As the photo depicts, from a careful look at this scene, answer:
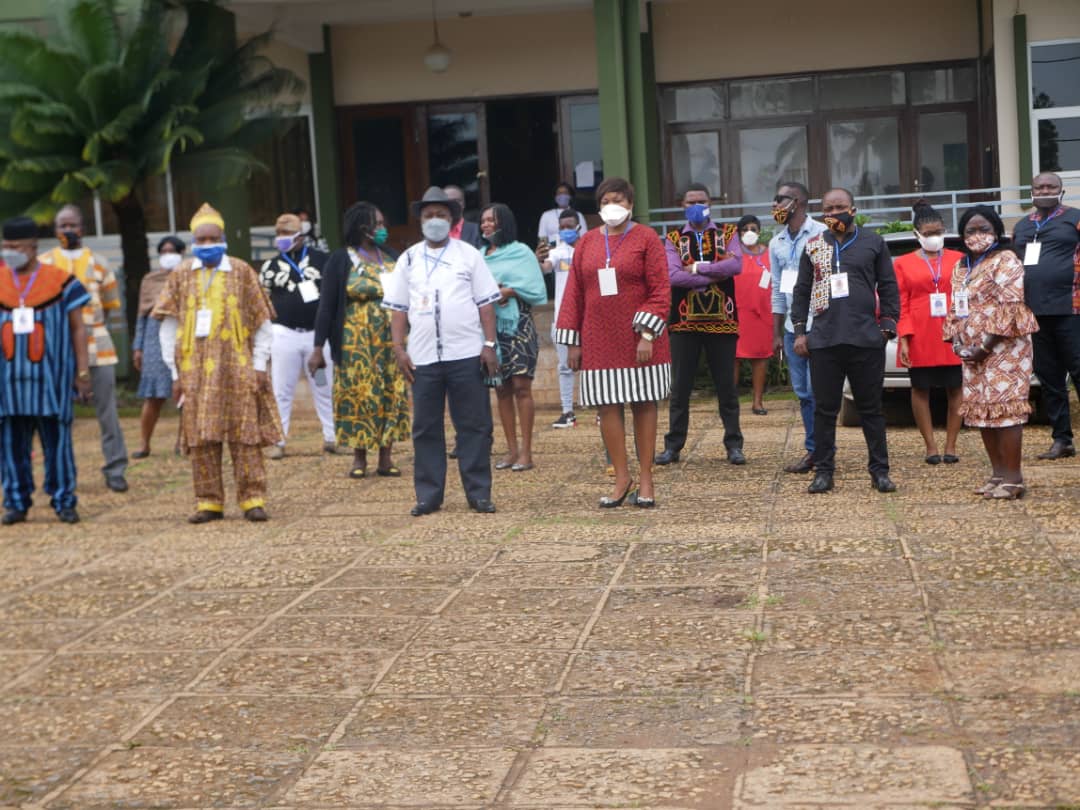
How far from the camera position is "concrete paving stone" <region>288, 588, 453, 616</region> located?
22.4ft

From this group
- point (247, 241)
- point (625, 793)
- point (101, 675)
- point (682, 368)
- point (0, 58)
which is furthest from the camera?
point (247, 241)

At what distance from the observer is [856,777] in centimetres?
448

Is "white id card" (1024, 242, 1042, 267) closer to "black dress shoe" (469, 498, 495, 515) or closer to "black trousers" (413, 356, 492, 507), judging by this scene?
"black trousers" (413, 356, 492, 507)

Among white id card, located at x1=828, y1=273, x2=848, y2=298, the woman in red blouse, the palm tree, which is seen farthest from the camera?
the palm tree

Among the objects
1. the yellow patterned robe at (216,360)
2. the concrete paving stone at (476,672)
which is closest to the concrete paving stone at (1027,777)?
the concrete paving stone at (476,672)

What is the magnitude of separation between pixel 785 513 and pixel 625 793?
168 inches

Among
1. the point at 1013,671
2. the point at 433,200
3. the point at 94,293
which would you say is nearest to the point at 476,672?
the point at 1013,671

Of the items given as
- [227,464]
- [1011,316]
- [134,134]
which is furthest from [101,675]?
[134,134]

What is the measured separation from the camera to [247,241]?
19453 mm

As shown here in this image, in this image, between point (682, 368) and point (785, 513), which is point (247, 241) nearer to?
point (682, 368)

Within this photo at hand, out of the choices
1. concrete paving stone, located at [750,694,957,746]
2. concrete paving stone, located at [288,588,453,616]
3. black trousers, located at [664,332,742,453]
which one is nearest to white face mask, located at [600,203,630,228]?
black trousers, located at [664,332,742,453]

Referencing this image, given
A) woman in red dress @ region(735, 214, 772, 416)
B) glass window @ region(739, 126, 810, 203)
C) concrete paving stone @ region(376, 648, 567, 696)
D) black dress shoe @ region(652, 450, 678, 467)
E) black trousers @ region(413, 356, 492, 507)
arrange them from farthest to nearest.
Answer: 1. glass window @ region(739, 126, 810, 203)
2. woman in red dress @ region(735, 214, 772, 416)
3. black dress shoe @ region(652, 450, 678, 467)
4. black trousers @ region(413, 356, 492, 507)
5. concrete paving stone @ region(376, 648, 567, 696)

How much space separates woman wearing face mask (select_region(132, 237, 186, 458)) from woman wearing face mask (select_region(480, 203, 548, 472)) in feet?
11.0

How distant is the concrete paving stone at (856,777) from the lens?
4.32m
